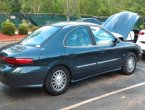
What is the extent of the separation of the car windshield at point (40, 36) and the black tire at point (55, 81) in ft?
2.24

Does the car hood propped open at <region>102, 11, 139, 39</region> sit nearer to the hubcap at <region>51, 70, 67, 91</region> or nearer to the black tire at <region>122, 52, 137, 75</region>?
the black tire at <region>122, 52, 137, 75</region>

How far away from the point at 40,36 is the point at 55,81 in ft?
3.74

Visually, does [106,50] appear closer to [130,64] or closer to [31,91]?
[130,64]

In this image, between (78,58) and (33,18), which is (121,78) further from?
(33,18)

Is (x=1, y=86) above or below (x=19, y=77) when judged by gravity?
below

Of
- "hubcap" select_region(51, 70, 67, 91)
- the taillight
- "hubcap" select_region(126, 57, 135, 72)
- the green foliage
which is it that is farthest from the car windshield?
the green foliage

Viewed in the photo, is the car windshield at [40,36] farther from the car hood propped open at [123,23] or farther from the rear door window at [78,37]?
the car hood propped open at [123,23]

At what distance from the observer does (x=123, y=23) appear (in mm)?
10617

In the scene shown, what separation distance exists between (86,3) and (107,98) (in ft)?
102

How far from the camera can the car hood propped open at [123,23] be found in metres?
10.4

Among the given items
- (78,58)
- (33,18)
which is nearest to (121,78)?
(78,58)

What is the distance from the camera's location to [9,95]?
6.93 meters

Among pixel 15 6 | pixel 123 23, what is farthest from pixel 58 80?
pixel 15 6

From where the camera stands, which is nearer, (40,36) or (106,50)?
(40,36)
